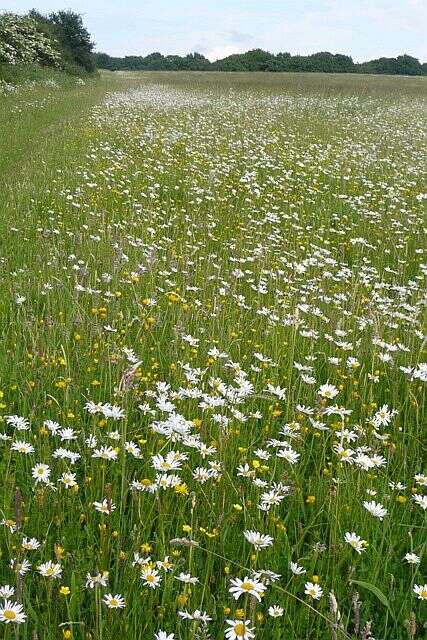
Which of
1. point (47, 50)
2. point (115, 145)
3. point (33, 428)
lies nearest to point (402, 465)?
point (33, 428)

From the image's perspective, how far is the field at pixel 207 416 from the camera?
209 cm

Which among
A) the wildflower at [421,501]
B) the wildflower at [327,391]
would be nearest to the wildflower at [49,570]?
the wildflower at [421,501]

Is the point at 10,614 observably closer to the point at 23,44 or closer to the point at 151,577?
the point at 151,577

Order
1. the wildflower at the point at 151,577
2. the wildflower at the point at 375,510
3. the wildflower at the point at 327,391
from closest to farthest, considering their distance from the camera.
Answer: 1. the wildflower at the point at 151,577
2. the wildflower at the point at 375,510
3. the wildflower at the point at 327,391

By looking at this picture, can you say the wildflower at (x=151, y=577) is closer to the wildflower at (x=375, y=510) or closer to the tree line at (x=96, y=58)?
the wildflower at (x=375, y=510)

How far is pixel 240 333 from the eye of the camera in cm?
415

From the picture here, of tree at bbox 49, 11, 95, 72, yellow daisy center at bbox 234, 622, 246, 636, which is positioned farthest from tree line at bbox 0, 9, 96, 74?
yellow daisy center at bbox 234, 622, 246, 636

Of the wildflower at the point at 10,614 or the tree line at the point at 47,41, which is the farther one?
the tree line at the point at 47,41

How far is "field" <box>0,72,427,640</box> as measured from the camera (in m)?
2.09

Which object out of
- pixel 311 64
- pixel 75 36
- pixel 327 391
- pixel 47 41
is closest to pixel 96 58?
pixel 311 64

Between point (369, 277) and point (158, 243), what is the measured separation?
200 centimetres

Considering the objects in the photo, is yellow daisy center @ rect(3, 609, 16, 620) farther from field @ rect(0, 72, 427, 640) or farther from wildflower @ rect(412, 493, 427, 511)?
wildflower @ rect(412, 493, 427, 511)

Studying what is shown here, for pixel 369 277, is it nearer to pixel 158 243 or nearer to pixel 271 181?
pixel 158 243

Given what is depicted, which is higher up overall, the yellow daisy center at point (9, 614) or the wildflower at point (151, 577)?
the yellow daisy center at point (9, 614)
